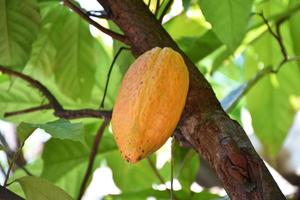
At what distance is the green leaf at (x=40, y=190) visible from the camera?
0.73m

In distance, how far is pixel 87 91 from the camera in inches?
48.4

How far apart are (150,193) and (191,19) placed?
486mm

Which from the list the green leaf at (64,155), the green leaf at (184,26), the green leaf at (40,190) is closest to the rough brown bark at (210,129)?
the green leaf at (40,190)

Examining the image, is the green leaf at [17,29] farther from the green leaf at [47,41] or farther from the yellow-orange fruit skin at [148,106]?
the yellow-orange fruit skin at [148,106]

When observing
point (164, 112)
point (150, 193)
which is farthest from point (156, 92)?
point (150, 193)

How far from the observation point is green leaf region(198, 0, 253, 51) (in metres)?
0.86

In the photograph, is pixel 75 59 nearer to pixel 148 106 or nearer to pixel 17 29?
pixel 17 29

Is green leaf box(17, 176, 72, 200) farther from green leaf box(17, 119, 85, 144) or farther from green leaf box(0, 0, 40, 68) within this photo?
green leaf box(0, 0, 40, 68)

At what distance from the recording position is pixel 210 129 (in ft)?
2.21

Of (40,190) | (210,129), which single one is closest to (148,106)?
(210,129)

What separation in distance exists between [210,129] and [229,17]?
0.87 feet

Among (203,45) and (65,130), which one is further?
(203,45)

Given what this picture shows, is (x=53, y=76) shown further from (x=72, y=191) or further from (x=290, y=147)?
(x=290, y=147)

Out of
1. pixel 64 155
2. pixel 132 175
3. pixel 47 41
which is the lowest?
pixel 132 175
